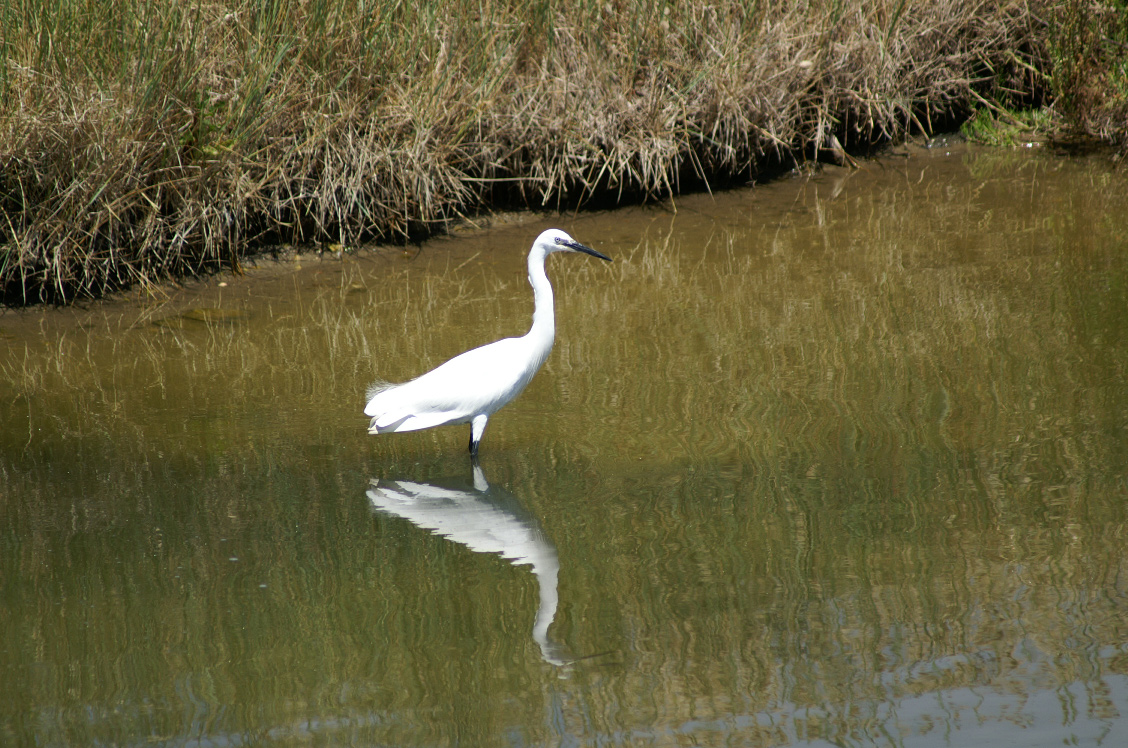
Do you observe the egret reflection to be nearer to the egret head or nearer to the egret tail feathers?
the egret tail feathers

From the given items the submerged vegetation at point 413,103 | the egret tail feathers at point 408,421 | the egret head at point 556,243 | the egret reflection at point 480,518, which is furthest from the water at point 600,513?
the egret head at point 556,243

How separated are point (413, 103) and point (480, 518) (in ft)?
12.6

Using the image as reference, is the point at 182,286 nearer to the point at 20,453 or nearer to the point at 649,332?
the point at 20,453

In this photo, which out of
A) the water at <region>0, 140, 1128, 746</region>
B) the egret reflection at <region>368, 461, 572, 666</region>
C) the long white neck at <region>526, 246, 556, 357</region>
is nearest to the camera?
the water at <region>0, 140, 1128, 746</region>

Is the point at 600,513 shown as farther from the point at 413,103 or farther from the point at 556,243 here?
the point at 413,103

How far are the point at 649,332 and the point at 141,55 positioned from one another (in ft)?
11.2

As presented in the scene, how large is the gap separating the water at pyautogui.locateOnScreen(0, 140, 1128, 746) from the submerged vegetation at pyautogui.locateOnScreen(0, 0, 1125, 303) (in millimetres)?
528

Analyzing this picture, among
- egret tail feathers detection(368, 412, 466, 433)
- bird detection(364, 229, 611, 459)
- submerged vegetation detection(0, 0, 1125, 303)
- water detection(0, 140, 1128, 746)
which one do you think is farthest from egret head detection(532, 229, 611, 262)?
submerged vegetation detection(0, 0, 1125, 303)

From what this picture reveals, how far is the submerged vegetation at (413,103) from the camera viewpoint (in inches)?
232

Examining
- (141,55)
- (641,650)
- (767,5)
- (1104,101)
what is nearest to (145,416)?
(141,55)

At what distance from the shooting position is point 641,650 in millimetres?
2910

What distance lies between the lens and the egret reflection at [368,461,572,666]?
3.44 metres

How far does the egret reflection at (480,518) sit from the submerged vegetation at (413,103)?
10.1ft

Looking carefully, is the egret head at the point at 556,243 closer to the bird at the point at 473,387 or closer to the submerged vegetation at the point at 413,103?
the bird at the point at 473,387
